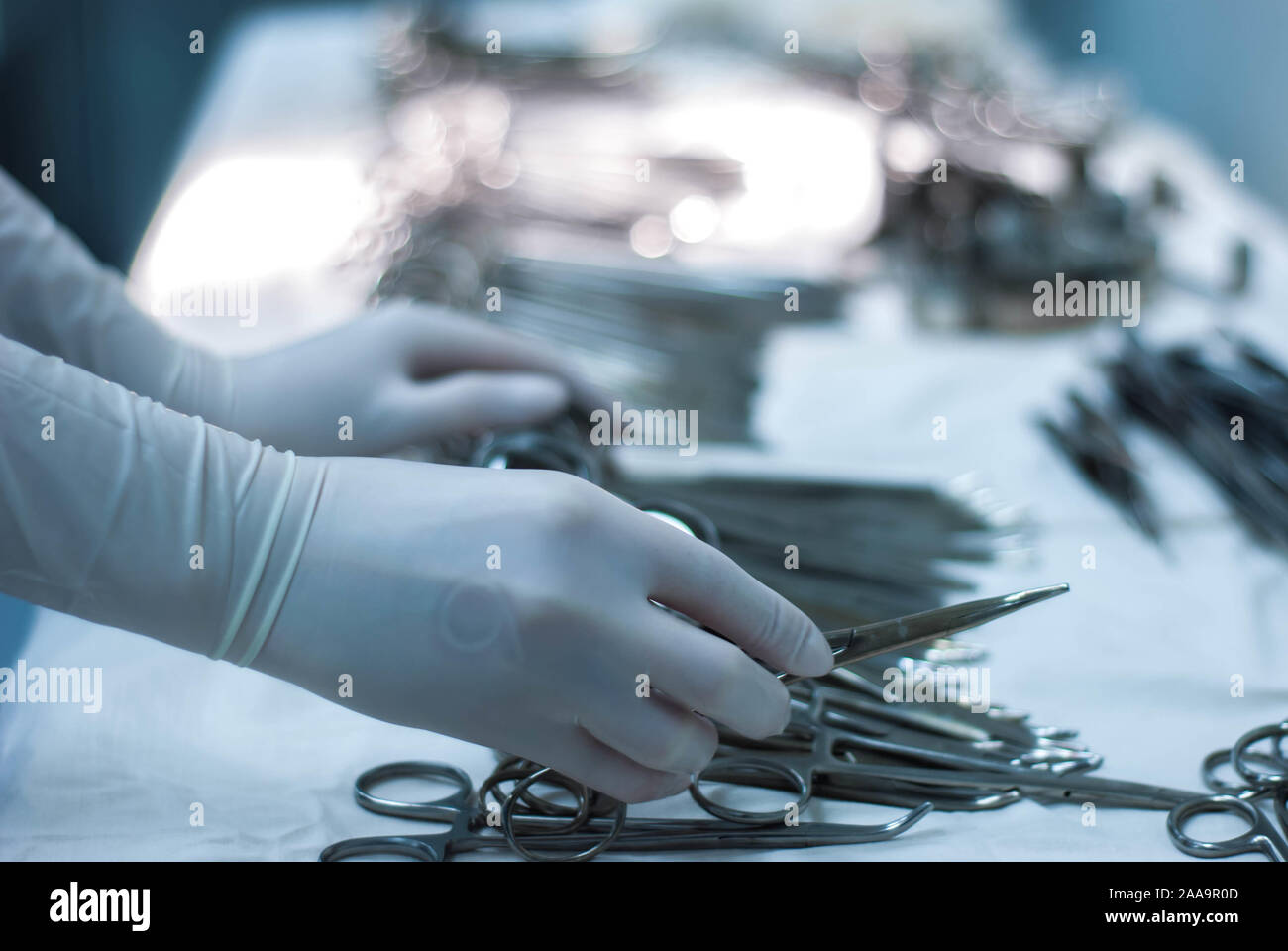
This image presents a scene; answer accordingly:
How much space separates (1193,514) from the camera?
85 centimetres

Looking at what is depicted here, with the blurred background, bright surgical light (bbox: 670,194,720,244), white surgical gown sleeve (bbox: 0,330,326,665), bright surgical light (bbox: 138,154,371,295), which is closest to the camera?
white surgical gown sleeve (bbox: 0,330,326,665)

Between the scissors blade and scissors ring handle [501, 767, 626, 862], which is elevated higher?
the scissors blade

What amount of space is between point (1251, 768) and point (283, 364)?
702 millimetres

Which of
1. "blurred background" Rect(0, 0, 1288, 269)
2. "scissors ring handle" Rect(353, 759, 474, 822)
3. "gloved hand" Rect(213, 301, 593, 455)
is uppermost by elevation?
"blurred background" Rect(0, 0, 1288, 269)

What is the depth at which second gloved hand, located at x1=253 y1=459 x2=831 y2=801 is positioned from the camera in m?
0.50

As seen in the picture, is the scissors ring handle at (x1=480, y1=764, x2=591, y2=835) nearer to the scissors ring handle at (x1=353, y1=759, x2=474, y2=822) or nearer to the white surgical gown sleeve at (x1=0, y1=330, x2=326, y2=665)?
the scissors ring handle at (x1=353, y1=759, x2=474, y2=822)

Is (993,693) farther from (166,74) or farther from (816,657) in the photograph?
(166,74)

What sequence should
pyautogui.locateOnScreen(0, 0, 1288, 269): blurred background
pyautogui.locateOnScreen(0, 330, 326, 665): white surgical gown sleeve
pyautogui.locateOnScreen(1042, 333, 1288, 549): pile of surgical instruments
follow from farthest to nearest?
1. pyautogui.locateOnScreen(0, 0, 1288, 269): blurred background
2. pyautogui.locateOnScreen(1042, 333, 1288, 549): pile of surgical instruments
3. pyautogui.locateOnScreen(0, 330, 326, 665): white surgical gown sleeve

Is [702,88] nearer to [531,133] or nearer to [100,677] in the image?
[531,133]

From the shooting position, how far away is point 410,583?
505 millimetres

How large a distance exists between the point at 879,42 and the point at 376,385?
1.36m

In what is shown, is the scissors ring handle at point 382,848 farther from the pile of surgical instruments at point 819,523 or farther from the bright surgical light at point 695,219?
the bright surgical light at point 695,219

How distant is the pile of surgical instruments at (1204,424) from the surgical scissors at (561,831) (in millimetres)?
430

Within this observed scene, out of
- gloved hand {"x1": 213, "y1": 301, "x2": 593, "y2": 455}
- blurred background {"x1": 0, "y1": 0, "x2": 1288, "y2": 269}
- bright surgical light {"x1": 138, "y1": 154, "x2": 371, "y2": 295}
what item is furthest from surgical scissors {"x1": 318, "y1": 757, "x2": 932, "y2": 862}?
blurred background {"x1": 0, "y1": 0, "x2": 1288, "y2": 269}
